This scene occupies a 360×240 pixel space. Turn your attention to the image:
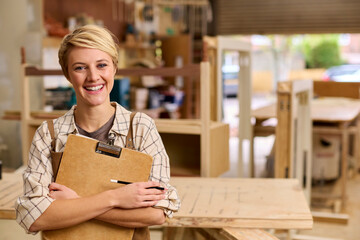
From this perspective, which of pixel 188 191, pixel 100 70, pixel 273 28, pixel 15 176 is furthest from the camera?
pixel 273 28

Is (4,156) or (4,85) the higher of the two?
(4,85)

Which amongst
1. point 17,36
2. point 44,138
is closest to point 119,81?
point 17,36

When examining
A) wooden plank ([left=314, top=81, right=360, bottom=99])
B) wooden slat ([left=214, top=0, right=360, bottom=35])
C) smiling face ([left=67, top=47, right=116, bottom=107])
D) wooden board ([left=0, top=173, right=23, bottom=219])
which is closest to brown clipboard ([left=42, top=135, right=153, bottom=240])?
smiling face ([left=67, top=47, right=116, bottom=107])

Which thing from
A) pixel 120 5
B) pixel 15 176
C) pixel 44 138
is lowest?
pixel 15 176

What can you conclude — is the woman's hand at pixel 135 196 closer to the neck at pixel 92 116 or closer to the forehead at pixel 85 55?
the neck at pixel 92 116

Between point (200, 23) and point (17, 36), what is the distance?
4.52 m

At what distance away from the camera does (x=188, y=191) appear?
226 centimetres

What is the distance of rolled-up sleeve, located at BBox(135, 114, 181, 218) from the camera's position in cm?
146

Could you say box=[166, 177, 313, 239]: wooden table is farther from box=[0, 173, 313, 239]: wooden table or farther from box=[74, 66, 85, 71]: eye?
box=[74, 66, 85, 71]: eye

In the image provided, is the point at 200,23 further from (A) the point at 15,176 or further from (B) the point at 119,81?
(A) the point at 15,176

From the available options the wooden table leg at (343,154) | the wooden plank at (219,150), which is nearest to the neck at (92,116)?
the wooden plank at (219,150)

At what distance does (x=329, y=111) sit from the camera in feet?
16.3

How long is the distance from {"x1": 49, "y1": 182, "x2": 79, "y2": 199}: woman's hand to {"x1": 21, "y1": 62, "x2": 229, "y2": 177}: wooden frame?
3.77 feet

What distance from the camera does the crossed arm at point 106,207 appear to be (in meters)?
1.35
